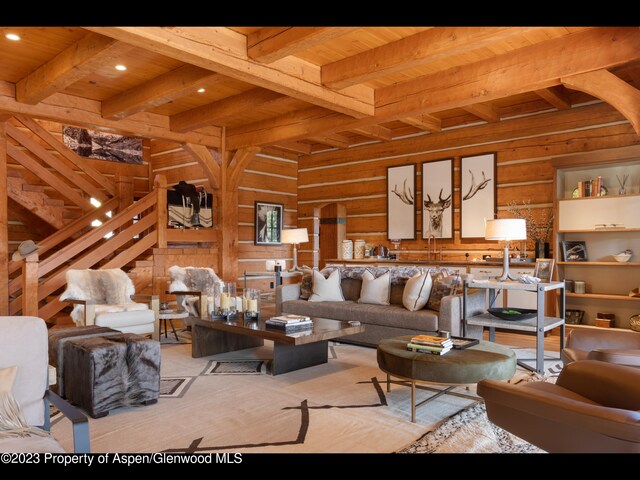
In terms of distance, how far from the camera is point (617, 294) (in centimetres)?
583

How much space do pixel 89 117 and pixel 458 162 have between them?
5400mm

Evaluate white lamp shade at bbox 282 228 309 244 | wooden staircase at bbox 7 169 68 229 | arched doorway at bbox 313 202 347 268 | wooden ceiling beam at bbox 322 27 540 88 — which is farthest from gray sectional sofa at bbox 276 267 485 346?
wooden staircase at bbox 7 169 68 229

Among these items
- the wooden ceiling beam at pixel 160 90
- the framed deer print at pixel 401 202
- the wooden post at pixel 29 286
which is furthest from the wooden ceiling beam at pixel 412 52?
the wooden post at pixel 29 286

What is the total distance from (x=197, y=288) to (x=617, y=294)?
532 cm

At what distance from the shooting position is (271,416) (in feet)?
10.2

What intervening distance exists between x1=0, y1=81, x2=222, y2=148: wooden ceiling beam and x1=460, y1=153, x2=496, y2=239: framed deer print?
162 inches

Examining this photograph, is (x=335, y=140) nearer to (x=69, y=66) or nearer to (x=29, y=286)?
(x=69, y=66)

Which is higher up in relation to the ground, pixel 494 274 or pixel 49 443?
pixel 494 274

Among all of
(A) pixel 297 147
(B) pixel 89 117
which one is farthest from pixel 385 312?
(A) pixel 297 147

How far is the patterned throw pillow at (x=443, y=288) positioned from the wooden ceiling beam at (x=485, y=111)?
2.66m

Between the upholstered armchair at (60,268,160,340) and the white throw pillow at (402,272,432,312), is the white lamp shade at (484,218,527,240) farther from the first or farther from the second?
the upholstered armchair at (60,268,160,340)

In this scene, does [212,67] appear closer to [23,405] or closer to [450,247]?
[23,405]

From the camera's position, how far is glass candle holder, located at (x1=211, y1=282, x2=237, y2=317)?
185 inches
